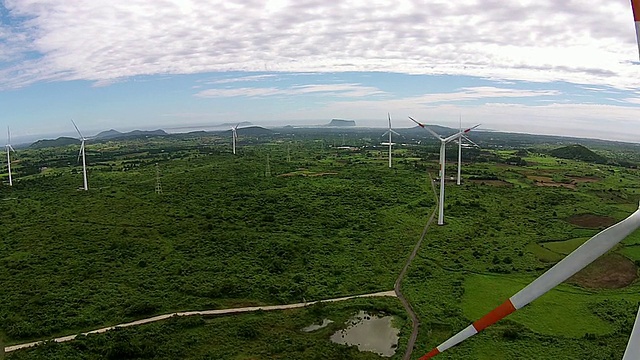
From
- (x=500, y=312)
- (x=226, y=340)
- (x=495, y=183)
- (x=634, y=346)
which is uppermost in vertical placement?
(x=500, y=312)

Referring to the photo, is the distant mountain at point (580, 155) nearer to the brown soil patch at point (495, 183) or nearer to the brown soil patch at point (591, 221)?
the brown soil patch at point (495, 183)

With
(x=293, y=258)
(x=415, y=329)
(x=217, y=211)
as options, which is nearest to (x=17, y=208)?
(x=217, y=211)

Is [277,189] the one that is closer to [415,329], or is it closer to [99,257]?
→ [99,257]

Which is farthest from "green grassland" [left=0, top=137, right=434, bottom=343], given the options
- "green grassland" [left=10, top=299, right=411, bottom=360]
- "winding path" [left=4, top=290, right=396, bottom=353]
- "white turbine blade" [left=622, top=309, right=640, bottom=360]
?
"white turbine blade" [left=622, top=309, right=640, bottom=360]

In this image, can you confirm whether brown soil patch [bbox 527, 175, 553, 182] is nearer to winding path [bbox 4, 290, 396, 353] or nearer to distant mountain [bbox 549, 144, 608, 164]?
distant mountain [bbox 549, 144, 608, 164]

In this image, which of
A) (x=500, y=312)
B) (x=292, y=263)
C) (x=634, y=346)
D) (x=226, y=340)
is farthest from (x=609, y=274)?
(x=500, y=312)

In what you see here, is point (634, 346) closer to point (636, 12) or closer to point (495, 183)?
point (636, 12)
